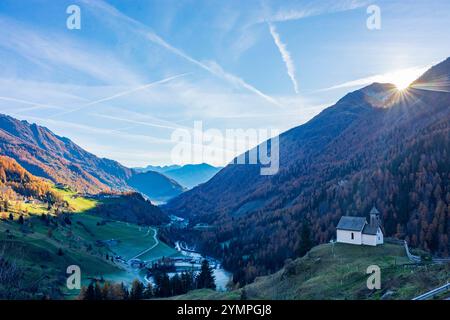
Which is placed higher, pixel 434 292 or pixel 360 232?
pixel 434 292

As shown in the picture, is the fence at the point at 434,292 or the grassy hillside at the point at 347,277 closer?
the fence at the point at 434,292

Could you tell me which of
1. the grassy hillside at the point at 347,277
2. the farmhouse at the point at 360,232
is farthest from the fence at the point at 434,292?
the farmhouse at the point at 360,232

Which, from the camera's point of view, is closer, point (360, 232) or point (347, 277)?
point (347, 277)

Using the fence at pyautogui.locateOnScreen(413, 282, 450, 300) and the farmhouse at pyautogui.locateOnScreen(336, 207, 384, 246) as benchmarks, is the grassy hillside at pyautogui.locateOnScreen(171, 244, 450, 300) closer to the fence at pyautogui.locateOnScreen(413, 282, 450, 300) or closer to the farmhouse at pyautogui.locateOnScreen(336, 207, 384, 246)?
the farmhouse at pyautogui.locateOnScreen(336, 207, 384, 246)

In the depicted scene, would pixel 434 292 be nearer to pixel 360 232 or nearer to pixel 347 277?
pixel 347 277

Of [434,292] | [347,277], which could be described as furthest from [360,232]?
[434,292]

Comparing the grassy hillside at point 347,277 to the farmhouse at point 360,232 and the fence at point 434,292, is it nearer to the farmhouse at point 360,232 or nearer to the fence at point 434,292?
the farmhouse at point 360,232

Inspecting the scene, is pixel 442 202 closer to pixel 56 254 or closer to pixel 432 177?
pixel 432 177
